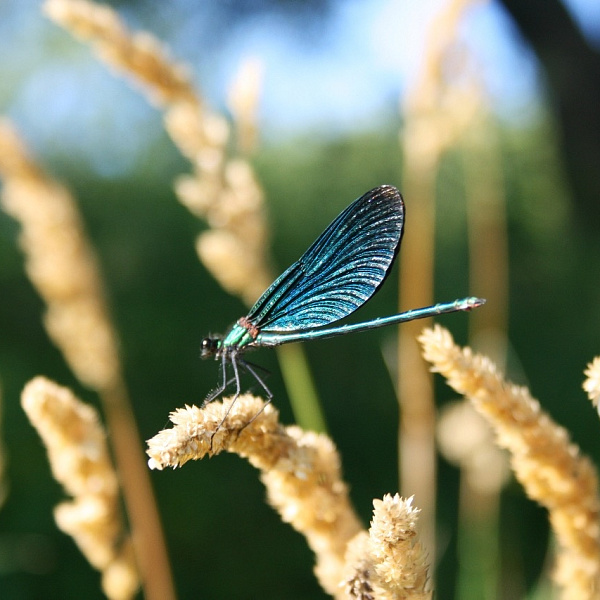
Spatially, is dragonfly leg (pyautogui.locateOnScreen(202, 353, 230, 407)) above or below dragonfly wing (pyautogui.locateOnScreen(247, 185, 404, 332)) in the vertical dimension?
below

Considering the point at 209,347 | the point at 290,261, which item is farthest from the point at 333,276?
the point at 290,261

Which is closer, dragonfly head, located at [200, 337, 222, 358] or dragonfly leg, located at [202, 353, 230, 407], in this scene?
dragonfly leg, located at [202, 353, 230, 407]

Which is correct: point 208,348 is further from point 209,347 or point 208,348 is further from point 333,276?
point 333,276

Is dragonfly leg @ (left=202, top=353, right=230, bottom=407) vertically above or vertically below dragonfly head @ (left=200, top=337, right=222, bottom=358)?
below

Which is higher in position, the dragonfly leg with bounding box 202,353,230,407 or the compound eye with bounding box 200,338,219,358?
the compound eye with bounding box 200,338,219,358

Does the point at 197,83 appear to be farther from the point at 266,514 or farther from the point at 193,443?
the point at 266,514

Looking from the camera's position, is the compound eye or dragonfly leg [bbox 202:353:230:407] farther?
the compound eye

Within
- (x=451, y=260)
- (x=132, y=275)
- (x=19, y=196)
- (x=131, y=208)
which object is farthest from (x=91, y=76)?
(x=19, y=196)

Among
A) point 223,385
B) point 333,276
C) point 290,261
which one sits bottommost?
point 223,385
